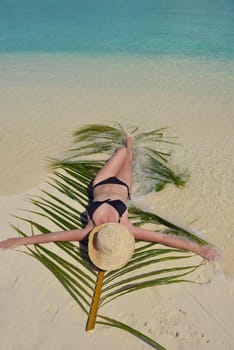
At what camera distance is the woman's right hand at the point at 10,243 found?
257 cm

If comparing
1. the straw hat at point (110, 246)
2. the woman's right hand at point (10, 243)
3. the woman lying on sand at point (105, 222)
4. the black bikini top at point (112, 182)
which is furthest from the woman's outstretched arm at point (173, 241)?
the woman's right hand at point (10, 243)

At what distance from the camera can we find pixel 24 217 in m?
2.92

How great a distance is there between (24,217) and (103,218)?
2.73ft

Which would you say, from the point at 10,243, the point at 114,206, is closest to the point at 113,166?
the point at 114,206

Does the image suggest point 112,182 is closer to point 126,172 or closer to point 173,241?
point 126,172

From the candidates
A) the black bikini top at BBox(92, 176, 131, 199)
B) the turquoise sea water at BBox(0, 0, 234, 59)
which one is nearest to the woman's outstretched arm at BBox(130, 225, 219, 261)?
the black bikini top at BBox(92, 176, 131, 199)

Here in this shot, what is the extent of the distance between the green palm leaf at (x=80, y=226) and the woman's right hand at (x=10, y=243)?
0.11 metres

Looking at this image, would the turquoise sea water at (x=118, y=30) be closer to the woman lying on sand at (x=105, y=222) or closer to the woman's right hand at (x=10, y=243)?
the woman lying on sand at (x=105, y=222)

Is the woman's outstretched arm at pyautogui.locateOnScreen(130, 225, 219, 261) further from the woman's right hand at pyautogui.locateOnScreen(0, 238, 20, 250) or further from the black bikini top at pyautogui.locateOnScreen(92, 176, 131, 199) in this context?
the woman's right hand at pyautogui.locateOnScreen(0, 238, 20, 250)

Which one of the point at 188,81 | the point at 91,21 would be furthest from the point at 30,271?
the point at 91,21

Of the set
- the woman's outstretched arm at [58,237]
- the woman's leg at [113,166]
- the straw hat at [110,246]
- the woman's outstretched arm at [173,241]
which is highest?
the woman's leg at [113,166]

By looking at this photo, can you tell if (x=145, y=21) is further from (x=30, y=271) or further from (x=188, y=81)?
(x=30, y=271)

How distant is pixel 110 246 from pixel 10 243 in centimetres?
95

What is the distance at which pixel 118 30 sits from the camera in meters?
12.1
